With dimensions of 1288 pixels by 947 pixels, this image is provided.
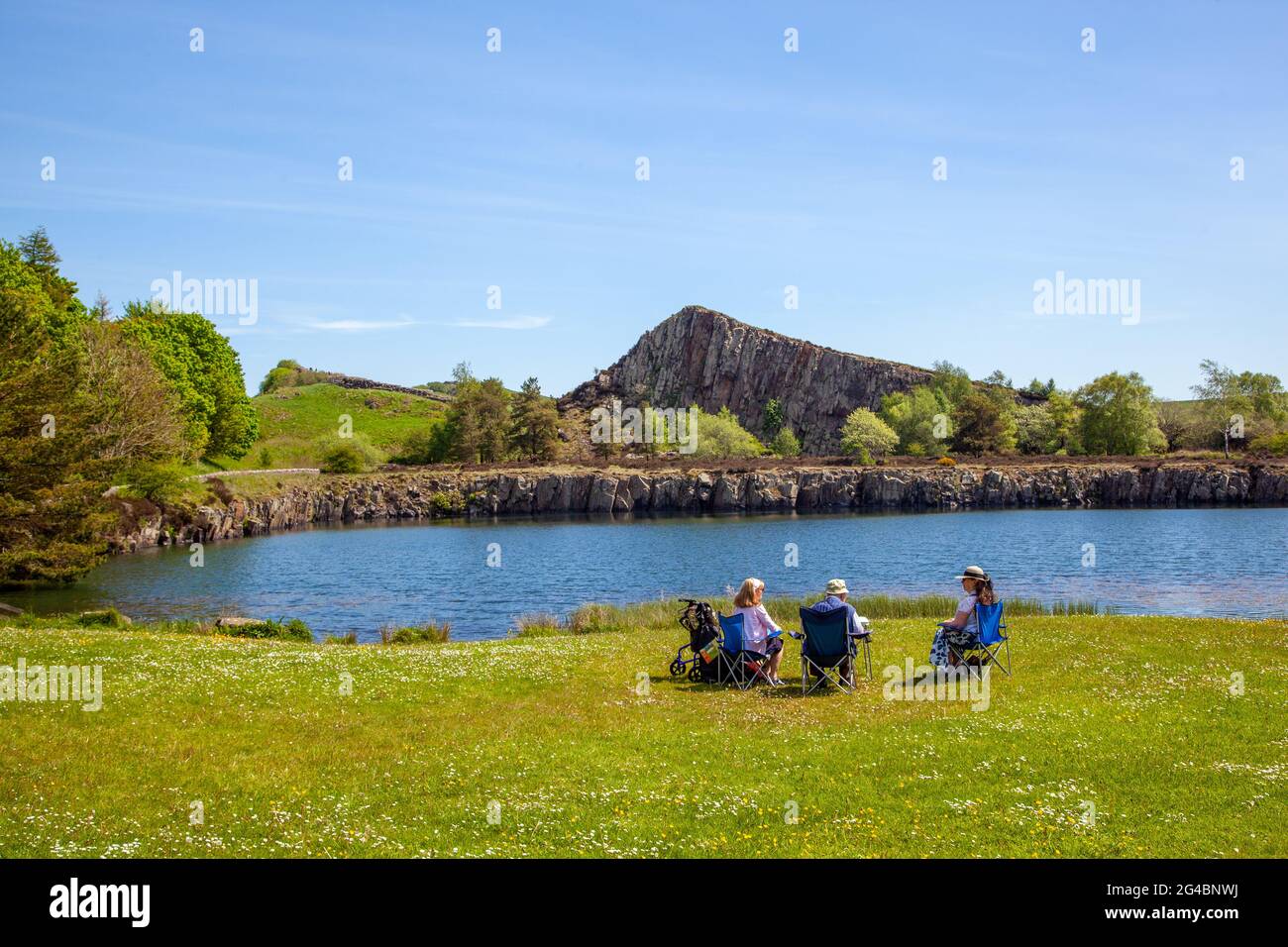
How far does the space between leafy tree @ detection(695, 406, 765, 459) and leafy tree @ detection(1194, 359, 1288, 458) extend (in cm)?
6124

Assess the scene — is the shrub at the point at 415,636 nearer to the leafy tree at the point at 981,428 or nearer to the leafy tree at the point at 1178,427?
the leafy tree at the point at 981,428

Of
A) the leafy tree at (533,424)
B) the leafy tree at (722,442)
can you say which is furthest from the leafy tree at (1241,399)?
the leafy tree at (533,424)

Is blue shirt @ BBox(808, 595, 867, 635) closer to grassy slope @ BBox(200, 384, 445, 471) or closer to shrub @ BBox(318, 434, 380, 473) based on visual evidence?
shrub @ BBox(318, 434, 380, 473)

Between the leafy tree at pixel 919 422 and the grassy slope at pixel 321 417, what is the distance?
7641cm

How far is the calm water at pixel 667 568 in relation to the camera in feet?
115

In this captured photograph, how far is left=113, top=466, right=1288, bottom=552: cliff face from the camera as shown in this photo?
310 feet

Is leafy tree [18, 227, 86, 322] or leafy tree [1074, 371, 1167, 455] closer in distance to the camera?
leafy tree [18, 227, 86, 322]

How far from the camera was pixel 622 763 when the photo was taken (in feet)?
35.0

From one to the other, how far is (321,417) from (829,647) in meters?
147

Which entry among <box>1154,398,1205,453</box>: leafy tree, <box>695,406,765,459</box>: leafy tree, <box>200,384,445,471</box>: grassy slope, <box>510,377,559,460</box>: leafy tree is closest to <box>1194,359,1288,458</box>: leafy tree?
<box>1154,398,1205,453</box>: leafy tree

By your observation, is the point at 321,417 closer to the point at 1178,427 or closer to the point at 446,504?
the point at 446,504

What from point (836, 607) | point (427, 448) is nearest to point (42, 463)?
point (836, 607)
